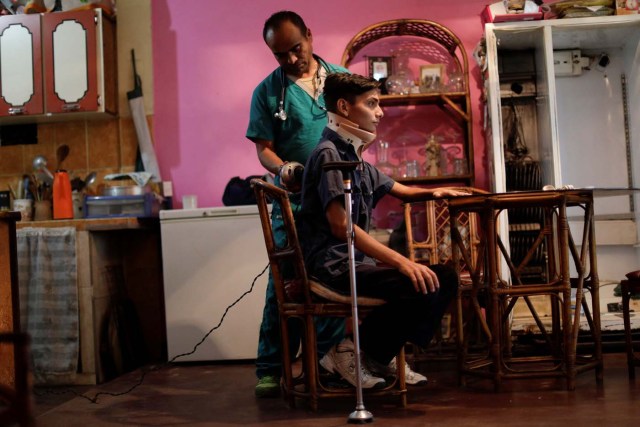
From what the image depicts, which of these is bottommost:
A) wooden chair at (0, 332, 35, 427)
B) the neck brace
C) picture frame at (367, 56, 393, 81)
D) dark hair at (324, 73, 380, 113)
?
wooden chair at (0, 332, 35, 427)

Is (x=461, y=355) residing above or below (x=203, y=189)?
below

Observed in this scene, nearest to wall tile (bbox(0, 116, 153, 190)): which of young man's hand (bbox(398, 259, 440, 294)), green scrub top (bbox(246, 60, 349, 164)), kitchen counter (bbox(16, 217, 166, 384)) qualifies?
kitchen counter (bbox(16, 217, 166, 384))

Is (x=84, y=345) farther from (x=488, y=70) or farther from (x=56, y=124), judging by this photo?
(x=488, y=70)

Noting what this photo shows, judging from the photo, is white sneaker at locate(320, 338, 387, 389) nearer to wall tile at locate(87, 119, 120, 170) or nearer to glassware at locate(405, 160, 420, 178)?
glassware at locate(405, 160, 420, 178)

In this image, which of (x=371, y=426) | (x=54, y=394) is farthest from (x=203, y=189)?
(x=371, y=426)

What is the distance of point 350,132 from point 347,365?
2.71 ft

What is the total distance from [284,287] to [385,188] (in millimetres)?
545

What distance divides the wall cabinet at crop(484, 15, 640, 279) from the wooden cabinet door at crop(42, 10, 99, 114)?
2.43 m

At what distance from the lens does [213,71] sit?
4.97m

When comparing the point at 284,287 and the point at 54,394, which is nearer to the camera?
the point at 284,287

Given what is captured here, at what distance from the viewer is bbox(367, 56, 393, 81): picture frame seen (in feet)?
15.4

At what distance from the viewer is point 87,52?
470 centimetres

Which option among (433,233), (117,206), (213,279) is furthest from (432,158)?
(117,206)

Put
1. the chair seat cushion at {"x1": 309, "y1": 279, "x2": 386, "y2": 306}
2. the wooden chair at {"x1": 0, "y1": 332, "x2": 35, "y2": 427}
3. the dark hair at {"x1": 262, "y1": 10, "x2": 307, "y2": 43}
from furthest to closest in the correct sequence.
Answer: the dark hair at {"x1": 262, "y1": 10, "x2": 307, "y2": 43}
the chair seat cushion at {"x1": 309, "y1": 279, "x2": 386, "y2": 306}
the wooden chair at {"x1": 0, "y1": 332, "x2": 35, "y2": 427}
